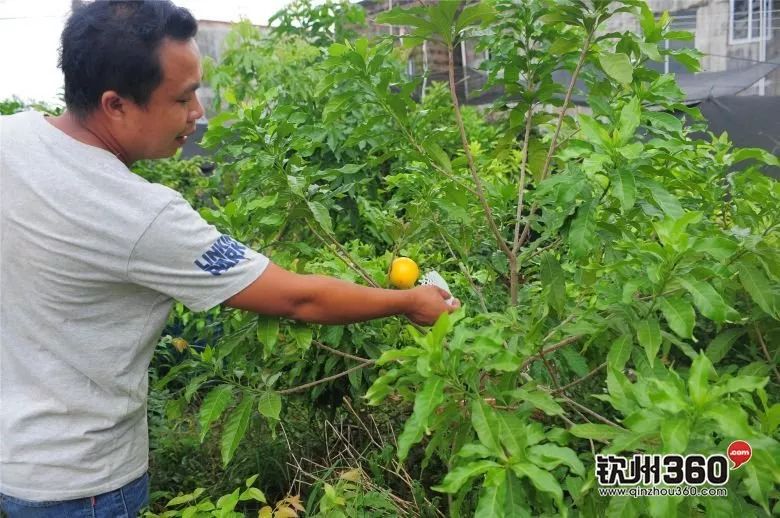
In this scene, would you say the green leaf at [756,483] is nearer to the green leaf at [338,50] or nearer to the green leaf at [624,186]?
the green leaf at [624,186]

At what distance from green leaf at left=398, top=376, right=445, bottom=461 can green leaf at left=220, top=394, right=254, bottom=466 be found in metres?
0.81

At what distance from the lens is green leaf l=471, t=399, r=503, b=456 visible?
139 cm

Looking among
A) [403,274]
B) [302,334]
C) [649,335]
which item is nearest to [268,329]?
[302,334]

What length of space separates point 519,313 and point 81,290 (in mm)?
1281

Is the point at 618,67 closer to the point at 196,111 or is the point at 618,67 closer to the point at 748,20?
the point at 196,111

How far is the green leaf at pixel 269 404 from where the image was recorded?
2.08m

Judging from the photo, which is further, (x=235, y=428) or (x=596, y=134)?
(x=235, y=428)

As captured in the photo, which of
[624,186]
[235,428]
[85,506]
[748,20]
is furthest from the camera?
[748,20]

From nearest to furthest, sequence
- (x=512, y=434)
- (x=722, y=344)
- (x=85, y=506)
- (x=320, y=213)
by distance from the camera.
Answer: (x=512, y=434) < (x=85, y=506) < (x=722, y=344) < (x=320, y=213)

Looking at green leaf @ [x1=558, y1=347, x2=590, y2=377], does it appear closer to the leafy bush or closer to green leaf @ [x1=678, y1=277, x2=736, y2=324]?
the leafy bush

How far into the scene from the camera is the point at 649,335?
61.5 inches

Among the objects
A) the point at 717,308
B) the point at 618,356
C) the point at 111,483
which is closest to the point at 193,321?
the point at 111,483

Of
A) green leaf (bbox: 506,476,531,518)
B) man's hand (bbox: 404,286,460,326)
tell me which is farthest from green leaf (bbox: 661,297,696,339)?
man's hand (bbox: 404,286,460,326)

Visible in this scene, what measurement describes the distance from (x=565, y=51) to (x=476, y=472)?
1.47 meters
